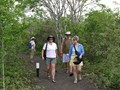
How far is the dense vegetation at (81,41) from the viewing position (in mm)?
9820

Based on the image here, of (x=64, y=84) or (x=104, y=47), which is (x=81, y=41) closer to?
(x=104, y=47)

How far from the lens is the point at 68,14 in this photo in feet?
64.1

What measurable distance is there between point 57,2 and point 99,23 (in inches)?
107

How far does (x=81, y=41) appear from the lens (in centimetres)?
1730

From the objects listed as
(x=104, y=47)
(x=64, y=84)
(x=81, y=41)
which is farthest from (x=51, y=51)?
(x=81, y=41)

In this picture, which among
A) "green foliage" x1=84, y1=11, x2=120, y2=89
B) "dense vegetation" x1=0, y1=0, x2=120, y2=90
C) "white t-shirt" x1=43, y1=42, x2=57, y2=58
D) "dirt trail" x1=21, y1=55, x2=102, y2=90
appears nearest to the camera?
"dense vegetation" x1=0, y1=0, x2=120, y2=90

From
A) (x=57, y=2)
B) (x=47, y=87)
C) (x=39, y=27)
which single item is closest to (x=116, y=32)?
(x=47, y=87)

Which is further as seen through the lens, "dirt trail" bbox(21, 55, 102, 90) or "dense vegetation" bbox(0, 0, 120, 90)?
"dirt trail" bbox(21, 55, 102, 90)

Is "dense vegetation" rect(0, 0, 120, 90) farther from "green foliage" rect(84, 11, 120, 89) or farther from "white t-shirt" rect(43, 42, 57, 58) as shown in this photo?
"white t-shirt" rect(43, 42, 57, 58)

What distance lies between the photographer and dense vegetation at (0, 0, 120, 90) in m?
9.82

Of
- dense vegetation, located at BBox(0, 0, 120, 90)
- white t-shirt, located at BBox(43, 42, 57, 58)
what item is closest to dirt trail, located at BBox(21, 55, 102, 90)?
dense vegetation, located at BBox(0, 0, 120, 90)

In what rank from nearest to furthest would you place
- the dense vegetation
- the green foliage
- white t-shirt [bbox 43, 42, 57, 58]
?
the dense vegetation
the green foliage
white t-shirt [bbox 43, 42, 57, 58]

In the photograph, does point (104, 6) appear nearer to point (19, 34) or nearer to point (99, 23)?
point (99, 23)

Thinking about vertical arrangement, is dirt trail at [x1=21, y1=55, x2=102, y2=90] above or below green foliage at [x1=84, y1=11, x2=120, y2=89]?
below
